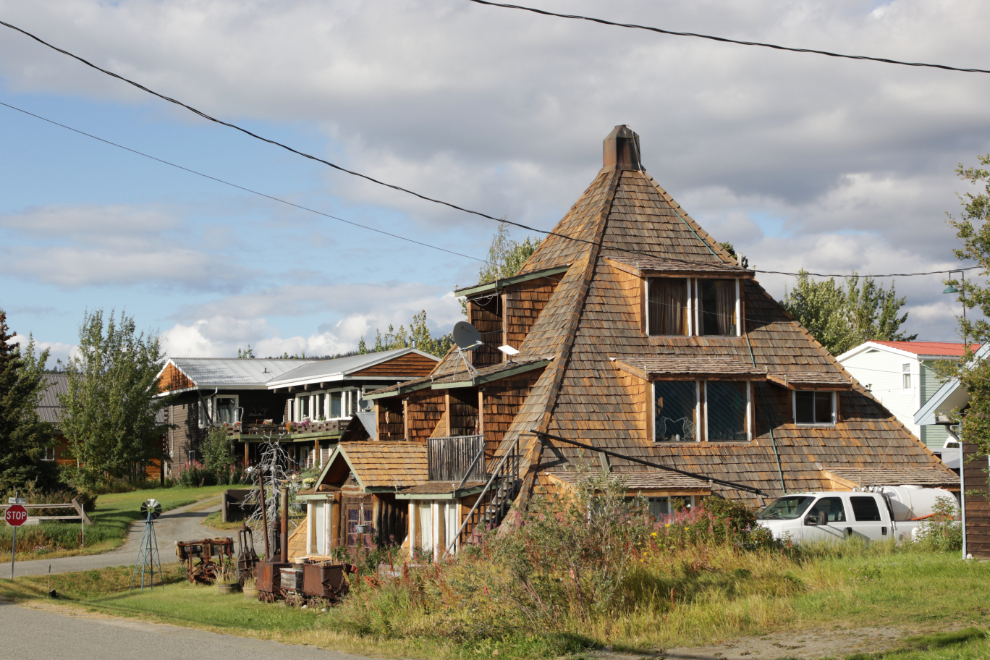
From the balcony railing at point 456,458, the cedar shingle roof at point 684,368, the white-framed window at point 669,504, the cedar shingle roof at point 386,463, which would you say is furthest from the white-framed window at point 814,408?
the cedar shingle roof at point 386,463

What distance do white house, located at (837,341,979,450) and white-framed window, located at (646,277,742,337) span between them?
59.0 feet

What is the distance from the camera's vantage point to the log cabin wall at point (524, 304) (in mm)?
27828

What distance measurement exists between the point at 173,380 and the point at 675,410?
40.9 meters

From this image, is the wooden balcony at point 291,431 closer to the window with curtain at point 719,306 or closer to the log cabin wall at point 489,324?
the log cabin wall at point 489,324

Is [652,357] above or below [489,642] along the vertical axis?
above

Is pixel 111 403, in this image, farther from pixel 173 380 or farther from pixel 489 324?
pixel 489 324

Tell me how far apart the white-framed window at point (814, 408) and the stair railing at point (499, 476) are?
784cm

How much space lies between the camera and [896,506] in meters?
22.4

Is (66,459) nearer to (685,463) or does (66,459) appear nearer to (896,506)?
(685,463)

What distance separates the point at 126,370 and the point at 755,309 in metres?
35.8

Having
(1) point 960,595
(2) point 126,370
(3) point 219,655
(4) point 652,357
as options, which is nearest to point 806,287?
(4) point 652,357

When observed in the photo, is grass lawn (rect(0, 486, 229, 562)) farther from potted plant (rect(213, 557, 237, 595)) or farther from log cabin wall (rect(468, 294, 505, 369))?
log cabin wall (rect(468, 294, 505, 369))

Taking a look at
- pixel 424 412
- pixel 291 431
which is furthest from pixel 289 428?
pixel 424 412

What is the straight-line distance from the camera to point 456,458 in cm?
2377
